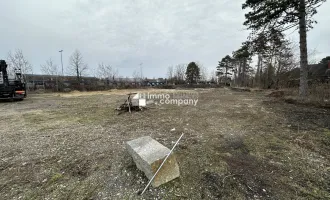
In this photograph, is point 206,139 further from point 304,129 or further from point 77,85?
point 77,85

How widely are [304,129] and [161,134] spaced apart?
3769mm

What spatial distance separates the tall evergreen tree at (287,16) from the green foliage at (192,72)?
30.8m

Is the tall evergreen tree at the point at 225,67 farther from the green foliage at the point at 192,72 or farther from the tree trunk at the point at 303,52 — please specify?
the tree trunk at the point at 303,52

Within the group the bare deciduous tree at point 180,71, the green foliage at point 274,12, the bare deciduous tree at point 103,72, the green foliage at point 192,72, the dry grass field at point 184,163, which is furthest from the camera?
the bare deciduous tree at point 180,71

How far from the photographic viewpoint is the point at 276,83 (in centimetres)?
1538

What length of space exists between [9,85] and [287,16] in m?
16.0

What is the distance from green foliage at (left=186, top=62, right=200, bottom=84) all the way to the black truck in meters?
33.4

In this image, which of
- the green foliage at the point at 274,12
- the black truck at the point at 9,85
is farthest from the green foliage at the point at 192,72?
the black truck at the point at 9,85

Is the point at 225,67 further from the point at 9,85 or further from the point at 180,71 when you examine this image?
the point at 9,85

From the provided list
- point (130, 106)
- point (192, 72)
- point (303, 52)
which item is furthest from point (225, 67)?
point (130, 106)

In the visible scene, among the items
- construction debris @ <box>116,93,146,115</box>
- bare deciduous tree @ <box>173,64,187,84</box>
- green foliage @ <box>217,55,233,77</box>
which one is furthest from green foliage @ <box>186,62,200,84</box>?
construction debris @ <box>116,93,146,115</box>

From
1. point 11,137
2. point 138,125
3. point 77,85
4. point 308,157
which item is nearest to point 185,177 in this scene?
point 308,157

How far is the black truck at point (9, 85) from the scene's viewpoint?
344 inches

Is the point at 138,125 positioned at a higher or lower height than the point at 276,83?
lower
